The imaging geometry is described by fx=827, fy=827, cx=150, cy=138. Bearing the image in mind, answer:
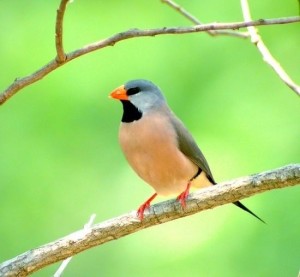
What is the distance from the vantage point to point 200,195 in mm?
2338

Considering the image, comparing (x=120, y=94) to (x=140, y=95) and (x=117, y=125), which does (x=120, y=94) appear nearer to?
(x=140, y=95)

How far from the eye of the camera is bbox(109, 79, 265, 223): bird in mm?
2662

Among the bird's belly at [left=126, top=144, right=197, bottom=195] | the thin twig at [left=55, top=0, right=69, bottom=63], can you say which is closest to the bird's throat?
the bird's belly at [left=126, top=144, right=197, bottom=195]

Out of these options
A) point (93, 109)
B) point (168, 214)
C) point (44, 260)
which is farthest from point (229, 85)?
point (44, 260)

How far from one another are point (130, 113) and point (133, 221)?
0.51m

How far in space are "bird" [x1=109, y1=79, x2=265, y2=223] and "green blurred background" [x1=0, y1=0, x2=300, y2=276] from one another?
85 cm

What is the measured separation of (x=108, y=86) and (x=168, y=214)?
64.0 inches

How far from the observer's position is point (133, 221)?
234 centimetres

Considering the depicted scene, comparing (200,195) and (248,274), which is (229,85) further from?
(200,195)

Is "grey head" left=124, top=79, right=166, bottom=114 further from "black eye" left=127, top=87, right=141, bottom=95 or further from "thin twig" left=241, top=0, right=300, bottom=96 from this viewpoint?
"thin twig" left=241, top=0, right=300, bottom=96

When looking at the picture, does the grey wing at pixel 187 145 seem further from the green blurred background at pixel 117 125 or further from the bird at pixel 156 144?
the green blurred background at pixel 117 125

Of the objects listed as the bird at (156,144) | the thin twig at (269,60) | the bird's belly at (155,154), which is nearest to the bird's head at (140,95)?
the bird at (156,144)

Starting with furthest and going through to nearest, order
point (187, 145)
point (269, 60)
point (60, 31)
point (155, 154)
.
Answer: point (187, 145) → point (155, 154) → point (269, 60) → point (60, 31)

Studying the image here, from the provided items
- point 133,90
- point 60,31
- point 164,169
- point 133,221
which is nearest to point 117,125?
point 133,90
